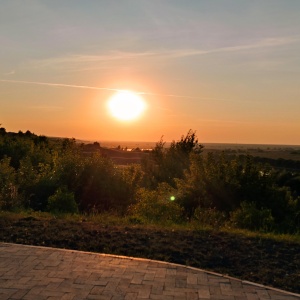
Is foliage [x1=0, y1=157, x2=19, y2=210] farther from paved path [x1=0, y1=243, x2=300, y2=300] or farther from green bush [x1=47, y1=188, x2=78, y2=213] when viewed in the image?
paved path [x1=0, y1=243, x2=300, y2=300]

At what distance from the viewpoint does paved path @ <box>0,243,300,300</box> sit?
5.50m

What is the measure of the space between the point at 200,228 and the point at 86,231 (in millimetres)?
2380

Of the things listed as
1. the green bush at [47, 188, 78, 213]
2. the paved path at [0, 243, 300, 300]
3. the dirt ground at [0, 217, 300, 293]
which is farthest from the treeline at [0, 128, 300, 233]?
the paved path at [0, 243, 300, 300]

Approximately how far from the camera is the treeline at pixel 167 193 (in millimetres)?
12141

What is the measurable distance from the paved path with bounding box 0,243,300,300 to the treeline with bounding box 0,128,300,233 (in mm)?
4020

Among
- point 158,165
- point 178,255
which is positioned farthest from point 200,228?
point 158,165

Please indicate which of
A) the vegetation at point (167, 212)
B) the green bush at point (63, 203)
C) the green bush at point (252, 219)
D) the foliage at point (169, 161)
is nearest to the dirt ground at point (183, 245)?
the vegetation at point (167, 212)

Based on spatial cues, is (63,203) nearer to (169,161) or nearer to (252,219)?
(252,219)

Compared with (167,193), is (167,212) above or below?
below

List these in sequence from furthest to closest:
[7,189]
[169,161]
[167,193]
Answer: [169,161] < [167,193] < [7,189]

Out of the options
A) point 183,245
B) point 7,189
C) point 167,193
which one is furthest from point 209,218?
point 7,189

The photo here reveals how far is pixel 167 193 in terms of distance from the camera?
14625mm

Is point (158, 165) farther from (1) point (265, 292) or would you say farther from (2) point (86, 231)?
(1) point (265, 292)

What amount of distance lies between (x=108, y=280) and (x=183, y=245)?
220cm
